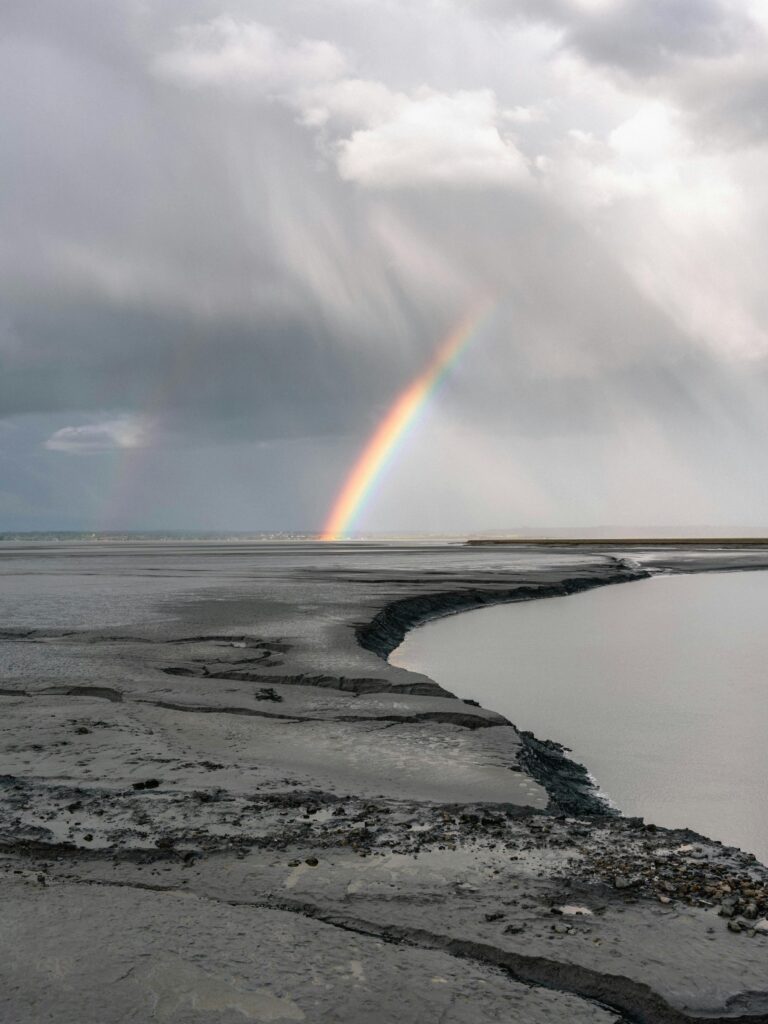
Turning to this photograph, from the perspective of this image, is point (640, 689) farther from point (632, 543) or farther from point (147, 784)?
point (632, 543)

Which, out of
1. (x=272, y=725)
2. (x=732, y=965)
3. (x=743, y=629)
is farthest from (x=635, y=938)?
(x=743, y=629)

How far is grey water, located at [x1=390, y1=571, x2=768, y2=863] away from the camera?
23.7 feet

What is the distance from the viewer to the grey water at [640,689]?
723 cm

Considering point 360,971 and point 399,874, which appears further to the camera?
point 399,874

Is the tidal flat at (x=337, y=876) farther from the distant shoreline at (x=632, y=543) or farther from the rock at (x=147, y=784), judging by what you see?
the distant shoreline at (x=632, y=543)

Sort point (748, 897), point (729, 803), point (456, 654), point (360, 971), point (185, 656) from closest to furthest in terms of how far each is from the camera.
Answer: point (360, 971), point (748, 897), point (729, 803), point (185, 656), point (456, 654)

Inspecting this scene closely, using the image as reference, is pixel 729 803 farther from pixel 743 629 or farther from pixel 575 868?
pixel 743 629

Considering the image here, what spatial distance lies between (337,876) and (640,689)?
8961mm

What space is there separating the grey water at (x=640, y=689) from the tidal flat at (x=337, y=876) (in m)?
0.48

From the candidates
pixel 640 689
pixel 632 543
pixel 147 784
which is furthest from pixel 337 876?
pixel 632 543

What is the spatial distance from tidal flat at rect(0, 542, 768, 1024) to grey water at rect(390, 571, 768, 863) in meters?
0.48

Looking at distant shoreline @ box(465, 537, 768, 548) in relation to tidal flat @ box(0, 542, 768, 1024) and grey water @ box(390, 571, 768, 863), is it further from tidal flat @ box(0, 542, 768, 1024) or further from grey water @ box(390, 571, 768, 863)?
tidal flat @ box(0, 542, 768, 1024)

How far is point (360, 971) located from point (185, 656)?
9.02 meters

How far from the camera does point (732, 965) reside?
3.70m
